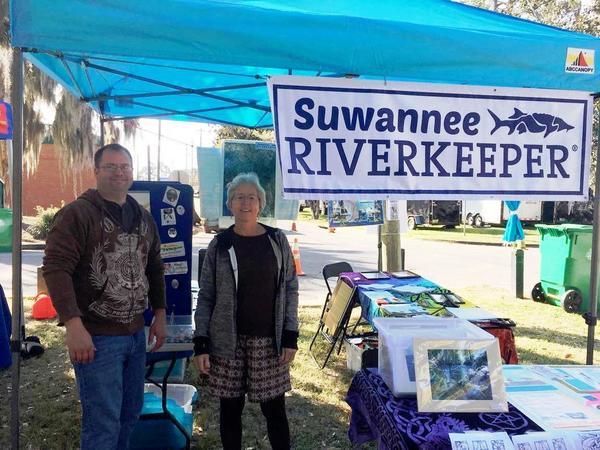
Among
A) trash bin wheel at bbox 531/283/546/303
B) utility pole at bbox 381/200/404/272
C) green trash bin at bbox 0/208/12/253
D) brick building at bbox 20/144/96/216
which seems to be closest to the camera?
green trash bin at bbox 0/208/12/253

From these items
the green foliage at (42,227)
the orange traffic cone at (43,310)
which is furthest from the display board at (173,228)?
the green foliage at (42,227)

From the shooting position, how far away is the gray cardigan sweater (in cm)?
242

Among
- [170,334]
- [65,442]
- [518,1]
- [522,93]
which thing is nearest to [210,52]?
[170,334]

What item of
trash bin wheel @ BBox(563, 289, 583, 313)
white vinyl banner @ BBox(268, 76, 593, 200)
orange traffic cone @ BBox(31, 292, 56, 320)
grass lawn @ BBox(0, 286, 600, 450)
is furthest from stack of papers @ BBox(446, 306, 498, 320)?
orange traffic cone @ BBox(31, 292, 56, 320)

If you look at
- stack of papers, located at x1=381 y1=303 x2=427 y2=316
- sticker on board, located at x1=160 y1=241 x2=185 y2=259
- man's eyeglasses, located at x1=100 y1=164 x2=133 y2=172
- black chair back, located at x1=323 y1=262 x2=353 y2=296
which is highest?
man's eyeglasses, located at x1=100 y1=164 x2=133 y2=172

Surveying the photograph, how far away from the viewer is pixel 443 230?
25.1m

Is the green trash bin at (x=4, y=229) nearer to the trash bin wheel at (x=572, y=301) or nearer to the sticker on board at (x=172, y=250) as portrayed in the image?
the sticker on board at (x=172, y=250)

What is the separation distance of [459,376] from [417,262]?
11466 millimetres

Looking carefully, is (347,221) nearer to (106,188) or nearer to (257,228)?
(257,228)

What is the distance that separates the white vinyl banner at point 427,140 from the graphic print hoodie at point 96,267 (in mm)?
814

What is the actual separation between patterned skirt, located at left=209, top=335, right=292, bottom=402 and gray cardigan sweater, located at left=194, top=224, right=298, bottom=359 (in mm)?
53

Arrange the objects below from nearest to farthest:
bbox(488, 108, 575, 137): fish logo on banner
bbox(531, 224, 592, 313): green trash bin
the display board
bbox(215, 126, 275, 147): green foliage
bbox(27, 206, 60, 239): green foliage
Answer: bbox(488, 108, 575, 137): fish logo on banner
the display board
bbox(531, 224, 592, 313): green trash bin
bbox(27, 206, 60, 239): green foliage
bbox(215, 126, 275, 147): green foliage

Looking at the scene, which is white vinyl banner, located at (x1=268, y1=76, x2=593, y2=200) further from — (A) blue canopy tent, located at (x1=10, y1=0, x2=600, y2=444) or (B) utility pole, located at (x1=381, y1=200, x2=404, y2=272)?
(B) utility pole, located at (x1=381, y1=200, x2=404, y2=272)

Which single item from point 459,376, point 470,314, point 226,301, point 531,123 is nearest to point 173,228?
point 226,301
